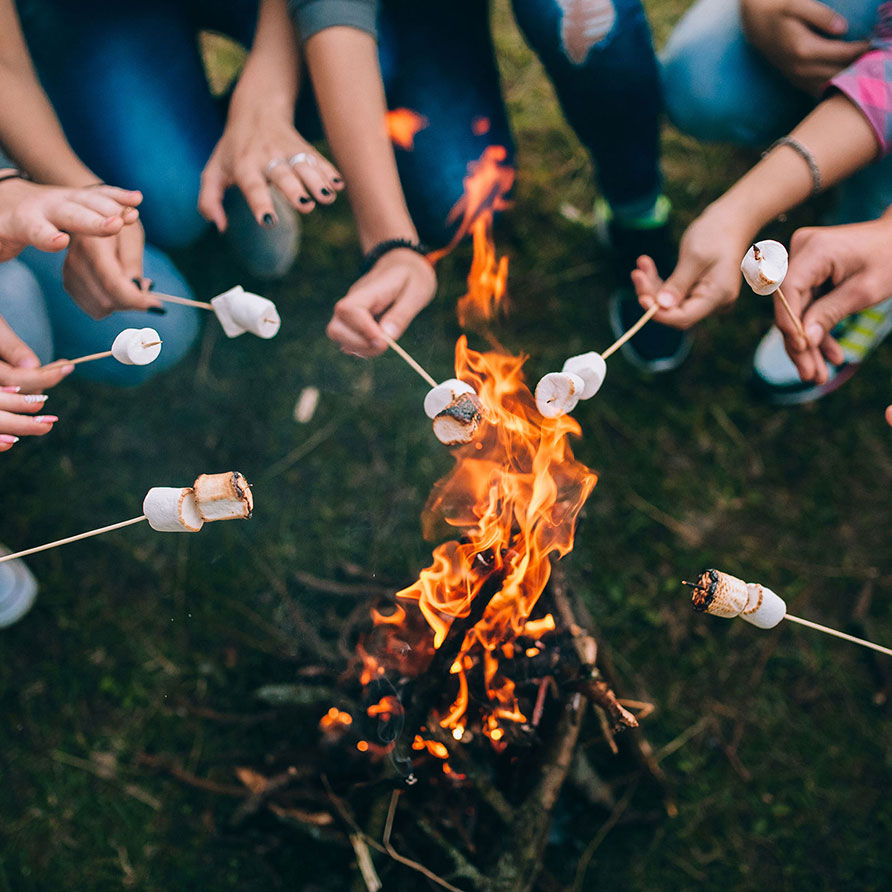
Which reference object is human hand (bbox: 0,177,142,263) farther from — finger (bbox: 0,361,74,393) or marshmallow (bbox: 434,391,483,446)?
marshmallow (bbox: 434,391,483,446)

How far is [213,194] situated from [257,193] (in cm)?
19

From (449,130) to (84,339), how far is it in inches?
54.2

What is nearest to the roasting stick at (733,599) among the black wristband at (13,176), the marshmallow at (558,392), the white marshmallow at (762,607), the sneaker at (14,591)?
the white marshmallow at (762,607)

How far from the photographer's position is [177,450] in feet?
8.47

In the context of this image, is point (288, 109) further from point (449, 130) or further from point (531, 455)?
point (531, 455)

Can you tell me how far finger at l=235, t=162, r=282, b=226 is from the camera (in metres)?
1.74

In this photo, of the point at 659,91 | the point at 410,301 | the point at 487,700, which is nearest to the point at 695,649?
the point at 487,700

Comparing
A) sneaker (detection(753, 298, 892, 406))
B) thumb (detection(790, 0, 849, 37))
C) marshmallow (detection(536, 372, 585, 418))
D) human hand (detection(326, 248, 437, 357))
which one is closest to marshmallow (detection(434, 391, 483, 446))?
marshmallow (detection(536, 372, 585, 418))

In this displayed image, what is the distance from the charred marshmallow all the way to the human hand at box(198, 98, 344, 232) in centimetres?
125

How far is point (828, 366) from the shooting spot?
2.37 metres

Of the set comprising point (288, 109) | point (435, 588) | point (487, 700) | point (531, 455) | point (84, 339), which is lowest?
point (487, 700)

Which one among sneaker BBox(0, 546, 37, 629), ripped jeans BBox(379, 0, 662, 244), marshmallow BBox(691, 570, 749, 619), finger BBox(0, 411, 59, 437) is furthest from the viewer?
sneaker BBox(0, 546, 37, 629)

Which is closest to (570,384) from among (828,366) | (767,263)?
(767,263)

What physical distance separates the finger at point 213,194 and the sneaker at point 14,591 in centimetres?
136
